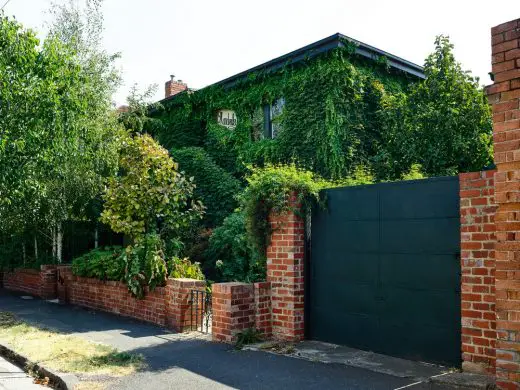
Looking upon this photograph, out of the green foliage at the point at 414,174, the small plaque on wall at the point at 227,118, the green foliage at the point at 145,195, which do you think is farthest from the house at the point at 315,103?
the green foliage at the point at 145,195

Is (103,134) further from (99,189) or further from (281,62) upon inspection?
(281,62)

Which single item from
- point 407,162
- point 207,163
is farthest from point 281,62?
point 407,162

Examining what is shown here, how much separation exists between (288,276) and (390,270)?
1.53 m

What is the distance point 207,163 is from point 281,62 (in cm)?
355

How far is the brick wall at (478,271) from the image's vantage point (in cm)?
501

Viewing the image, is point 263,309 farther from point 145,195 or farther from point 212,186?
point 212,186

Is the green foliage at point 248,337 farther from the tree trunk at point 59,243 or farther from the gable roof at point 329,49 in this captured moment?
the tree trunk at point 59,243

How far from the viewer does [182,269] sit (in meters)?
9.57

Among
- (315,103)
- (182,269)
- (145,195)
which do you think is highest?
(315,103)

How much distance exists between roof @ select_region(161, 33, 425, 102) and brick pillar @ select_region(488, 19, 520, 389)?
8.71m

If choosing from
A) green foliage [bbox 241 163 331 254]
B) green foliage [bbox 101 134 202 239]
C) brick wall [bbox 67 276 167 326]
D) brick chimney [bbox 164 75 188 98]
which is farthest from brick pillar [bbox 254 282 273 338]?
brick chimney [bbox 164 75 188 98]

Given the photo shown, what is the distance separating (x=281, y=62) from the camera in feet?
46.0

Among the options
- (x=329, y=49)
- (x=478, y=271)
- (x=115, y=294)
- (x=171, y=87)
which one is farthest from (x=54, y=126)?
(x=171, y=87)

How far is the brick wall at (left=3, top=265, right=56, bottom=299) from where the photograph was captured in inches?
537
